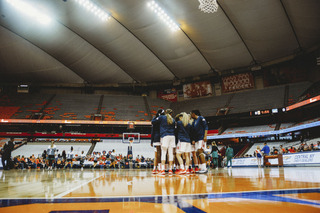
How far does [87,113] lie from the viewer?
30984 mm

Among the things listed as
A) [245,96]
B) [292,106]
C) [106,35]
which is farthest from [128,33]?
[292,106]

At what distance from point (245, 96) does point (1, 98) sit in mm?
34723

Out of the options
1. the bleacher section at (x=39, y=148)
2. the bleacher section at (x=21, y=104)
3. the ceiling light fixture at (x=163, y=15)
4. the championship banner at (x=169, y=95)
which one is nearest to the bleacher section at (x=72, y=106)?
the bleacher section at (x=21, y=104)

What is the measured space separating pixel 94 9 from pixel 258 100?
886 inches

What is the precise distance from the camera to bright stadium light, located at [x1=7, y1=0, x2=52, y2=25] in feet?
71.1

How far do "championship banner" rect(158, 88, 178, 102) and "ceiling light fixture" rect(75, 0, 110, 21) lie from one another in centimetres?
1692

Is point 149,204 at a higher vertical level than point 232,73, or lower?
lower

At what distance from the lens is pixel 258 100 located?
29250 millimetres

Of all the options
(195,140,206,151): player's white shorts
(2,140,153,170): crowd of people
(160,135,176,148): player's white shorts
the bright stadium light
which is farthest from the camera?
the bright stadium light

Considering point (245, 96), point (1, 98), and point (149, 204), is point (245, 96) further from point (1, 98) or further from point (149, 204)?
point (1, 98)

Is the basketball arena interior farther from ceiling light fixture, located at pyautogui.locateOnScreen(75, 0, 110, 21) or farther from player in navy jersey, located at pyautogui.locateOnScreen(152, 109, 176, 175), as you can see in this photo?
player in navy jersey, located at pyautogui.locateOnScreen(152, 109, 176, 175)

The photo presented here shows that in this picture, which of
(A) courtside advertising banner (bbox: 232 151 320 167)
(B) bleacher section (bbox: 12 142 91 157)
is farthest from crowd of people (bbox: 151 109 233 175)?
(B) bleacher section (bbox: 12 142 91 157)

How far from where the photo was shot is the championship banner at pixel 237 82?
104 ft

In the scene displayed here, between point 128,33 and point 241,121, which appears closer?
point 128,33
